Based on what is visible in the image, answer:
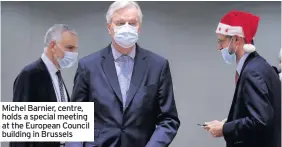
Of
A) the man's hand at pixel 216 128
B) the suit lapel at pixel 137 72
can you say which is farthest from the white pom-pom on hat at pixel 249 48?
the suit lapel at pixel 137 72

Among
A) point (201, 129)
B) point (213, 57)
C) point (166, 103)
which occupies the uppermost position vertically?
point (213, 57)

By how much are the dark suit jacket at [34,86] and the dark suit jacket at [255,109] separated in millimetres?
798

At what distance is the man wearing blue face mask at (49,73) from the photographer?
71.7 inches

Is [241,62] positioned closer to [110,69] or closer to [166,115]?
[166,115]

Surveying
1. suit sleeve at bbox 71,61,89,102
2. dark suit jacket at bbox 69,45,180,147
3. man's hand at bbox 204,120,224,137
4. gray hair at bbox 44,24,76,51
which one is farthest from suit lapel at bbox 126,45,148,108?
gray hair at bbox 44,24,76,51

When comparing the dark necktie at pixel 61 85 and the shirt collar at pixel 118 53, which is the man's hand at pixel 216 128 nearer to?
the shirt collar at pixel 118 53

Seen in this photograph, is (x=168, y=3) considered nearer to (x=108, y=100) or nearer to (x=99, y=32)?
(x=99, y=32)

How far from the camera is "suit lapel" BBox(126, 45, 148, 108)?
1.46 m

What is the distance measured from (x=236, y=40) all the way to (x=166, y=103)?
0.46 m

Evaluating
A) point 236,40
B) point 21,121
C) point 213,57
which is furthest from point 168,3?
point 21,121

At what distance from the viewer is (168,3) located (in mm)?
2154

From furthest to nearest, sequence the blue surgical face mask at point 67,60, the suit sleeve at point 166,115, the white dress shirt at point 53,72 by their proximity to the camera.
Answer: the blue surgical face mask at point 67,60 → the white dress shirt at point 53,72 → the suit sleeve at point 166,115

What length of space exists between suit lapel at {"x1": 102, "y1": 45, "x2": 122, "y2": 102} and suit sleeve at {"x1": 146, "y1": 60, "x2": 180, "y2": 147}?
15cm
